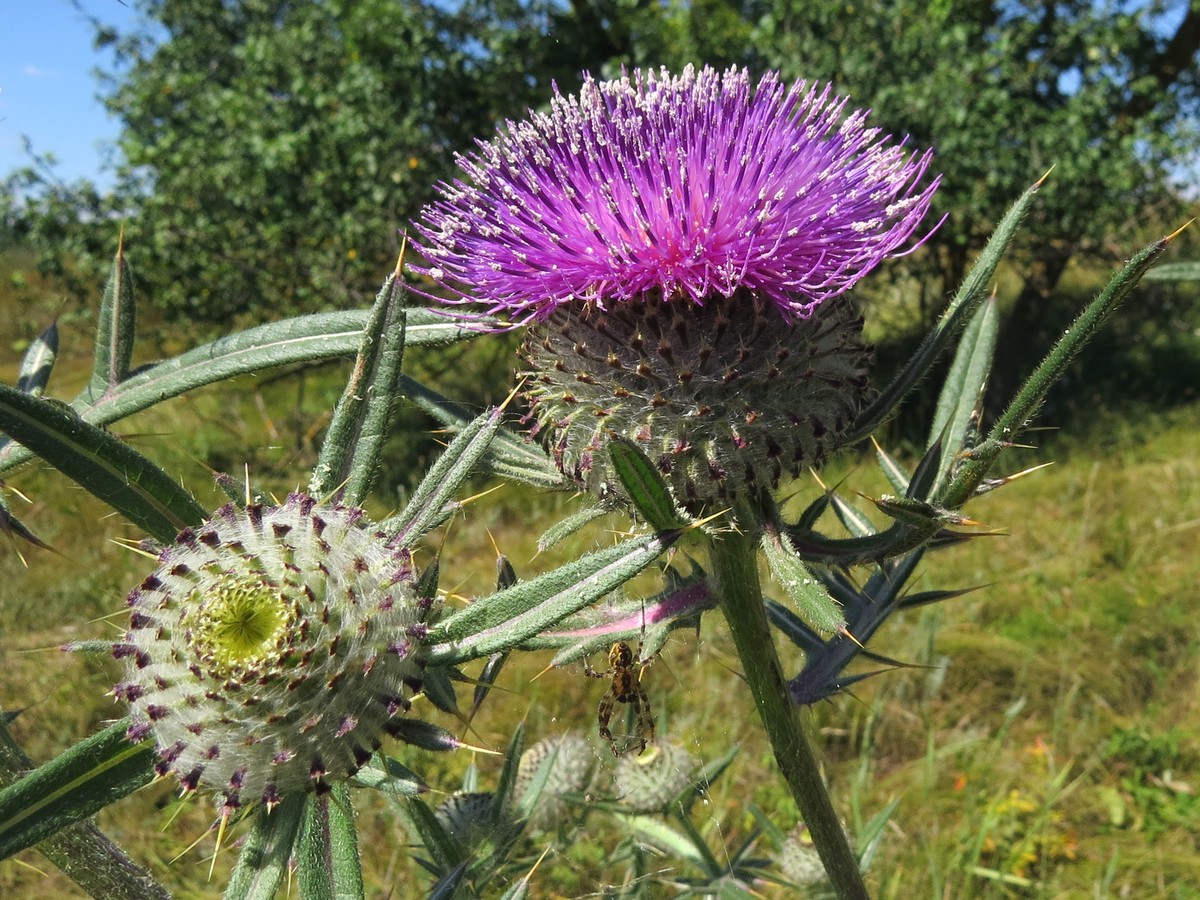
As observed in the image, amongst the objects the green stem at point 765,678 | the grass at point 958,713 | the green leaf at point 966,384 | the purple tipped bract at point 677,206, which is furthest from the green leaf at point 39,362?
the green leaf at point 966,384

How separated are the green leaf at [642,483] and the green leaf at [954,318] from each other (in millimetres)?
641

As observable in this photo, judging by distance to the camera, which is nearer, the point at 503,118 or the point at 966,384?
the point at 966,384

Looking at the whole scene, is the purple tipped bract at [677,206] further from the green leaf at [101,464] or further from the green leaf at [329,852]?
the green leaf at [329,852]

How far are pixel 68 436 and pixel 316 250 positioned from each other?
7.06 metres

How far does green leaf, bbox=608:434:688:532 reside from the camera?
124cm

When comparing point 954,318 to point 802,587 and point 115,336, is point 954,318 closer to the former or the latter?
point 802,587

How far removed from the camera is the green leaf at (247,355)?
1568mm

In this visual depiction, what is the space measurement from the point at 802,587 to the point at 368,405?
80 centimetres

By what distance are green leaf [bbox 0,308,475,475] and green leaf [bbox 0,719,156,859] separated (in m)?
0.60

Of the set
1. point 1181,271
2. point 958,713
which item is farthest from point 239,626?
point 958,713

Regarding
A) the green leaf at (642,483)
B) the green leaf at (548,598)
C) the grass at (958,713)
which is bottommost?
the grass at (958,713)

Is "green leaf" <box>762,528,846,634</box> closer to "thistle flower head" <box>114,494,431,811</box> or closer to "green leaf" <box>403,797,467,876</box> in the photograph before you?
"thistle flower head" <box>114,494,431,811</box>

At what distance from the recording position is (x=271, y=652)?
129cm

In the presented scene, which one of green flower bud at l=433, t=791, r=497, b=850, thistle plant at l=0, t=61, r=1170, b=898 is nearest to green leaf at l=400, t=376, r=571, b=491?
thistle plant at l=0, t=61, r=1170, b=898
